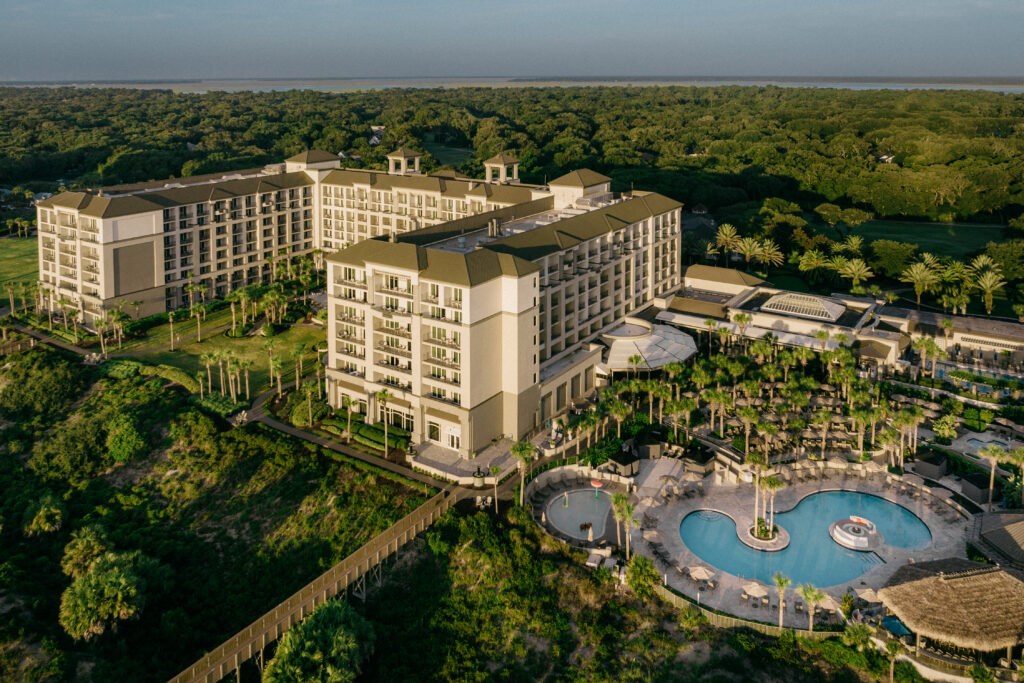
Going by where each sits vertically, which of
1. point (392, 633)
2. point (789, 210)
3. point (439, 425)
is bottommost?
point (392, 633)

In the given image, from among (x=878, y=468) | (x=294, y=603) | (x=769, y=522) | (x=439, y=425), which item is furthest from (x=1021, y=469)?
(x=294, y=603)

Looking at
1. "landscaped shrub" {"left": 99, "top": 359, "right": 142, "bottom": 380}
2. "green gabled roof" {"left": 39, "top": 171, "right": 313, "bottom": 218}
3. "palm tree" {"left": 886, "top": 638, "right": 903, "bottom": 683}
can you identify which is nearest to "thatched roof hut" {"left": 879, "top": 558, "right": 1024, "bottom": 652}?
"palm tree" {"left": 886, "top": 638, "right": 903, "bottom": 683}

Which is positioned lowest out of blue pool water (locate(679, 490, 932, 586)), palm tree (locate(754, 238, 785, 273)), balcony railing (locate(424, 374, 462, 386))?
blue pool water (locate(679, 490, 932, 586))

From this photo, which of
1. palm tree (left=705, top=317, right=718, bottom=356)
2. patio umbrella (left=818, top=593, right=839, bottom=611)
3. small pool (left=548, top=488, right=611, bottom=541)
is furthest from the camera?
palm tree (left=705, top=317, right=718, bottom=356)

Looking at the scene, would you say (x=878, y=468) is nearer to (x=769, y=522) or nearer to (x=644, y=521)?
(x=769, y=522)

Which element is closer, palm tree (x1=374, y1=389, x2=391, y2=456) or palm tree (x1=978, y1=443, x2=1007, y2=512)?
palm tree (x1=978, y1=443, x2=1007, y2=512)

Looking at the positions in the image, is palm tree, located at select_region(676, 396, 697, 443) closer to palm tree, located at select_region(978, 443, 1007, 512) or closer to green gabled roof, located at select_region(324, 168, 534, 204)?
palm tree, located at select_region(978, 443, 1007, 512)

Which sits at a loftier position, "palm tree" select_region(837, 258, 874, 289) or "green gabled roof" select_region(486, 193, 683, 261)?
"green gabled roof" select_region(486, 193, 683, 261)
